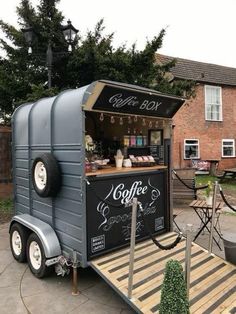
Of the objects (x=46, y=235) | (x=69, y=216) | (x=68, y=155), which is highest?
(x=68, y=155)

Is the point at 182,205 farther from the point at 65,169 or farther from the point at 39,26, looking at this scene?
the point at 39,26

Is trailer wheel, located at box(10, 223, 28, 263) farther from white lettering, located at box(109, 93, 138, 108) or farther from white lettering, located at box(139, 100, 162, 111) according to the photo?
white lettering, located at box(139, 100, 162, 111)

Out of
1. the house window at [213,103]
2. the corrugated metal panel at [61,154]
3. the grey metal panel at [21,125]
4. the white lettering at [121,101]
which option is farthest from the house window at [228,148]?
the corrugated metal panel at [61,154]

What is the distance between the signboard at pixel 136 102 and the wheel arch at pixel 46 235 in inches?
77.7

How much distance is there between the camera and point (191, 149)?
1838 centimetres

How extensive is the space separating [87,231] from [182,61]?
17.3m

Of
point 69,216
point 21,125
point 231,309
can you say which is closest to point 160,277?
point 231,309

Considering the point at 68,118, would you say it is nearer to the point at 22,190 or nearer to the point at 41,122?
the point at 41,122

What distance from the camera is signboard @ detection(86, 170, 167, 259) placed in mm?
4199

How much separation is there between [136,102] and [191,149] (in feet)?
46.9

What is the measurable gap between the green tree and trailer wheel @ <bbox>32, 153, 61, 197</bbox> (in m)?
5.45

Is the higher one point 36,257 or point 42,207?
point 42,207

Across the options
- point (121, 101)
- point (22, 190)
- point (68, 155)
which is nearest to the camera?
point (68, 155)

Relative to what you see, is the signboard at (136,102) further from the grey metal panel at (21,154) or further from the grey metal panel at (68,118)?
the grey metal panel at (21,154)
